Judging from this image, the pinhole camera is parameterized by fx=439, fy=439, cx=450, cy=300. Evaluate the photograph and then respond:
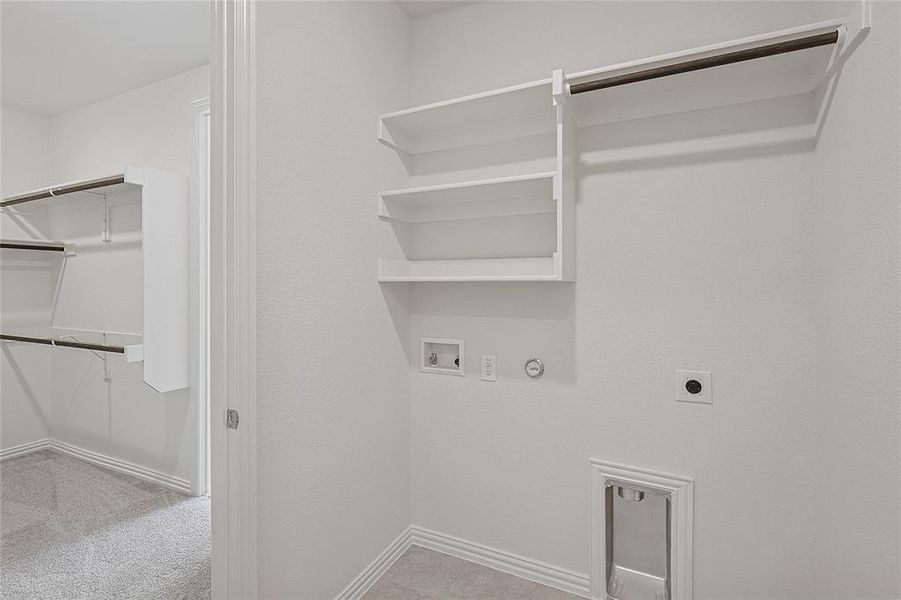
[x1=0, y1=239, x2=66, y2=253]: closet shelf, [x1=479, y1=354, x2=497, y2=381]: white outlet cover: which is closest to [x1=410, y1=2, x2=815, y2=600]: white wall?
[x1=479, y1=354, x2=497, y2=381]: white outlet cover

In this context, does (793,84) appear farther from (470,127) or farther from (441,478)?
(441,478)

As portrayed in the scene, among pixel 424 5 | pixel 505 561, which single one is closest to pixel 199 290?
pixel 424 5

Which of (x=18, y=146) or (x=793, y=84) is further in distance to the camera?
(x=18, y=146)

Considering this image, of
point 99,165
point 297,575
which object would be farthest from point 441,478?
point 99,165

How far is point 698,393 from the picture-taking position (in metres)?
1.56

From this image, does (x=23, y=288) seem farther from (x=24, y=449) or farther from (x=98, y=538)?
(x=98, y=538)

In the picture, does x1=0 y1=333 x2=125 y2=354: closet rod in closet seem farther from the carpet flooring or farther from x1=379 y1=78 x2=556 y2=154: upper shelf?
x1=379 y1=78 x2=556 y2=154: upper shelf

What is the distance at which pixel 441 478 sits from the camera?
204cm

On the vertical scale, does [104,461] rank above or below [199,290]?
below

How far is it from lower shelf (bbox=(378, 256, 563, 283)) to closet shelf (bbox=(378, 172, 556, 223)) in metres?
0.19

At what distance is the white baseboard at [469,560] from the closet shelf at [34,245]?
303cm

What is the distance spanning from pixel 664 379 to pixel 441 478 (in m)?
1.08

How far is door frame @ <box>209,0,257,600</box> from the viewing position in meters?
1.27

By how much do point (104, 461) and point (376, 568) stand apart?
2379 mm
